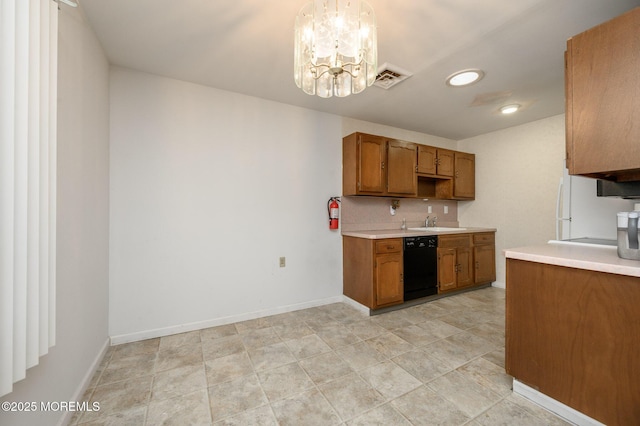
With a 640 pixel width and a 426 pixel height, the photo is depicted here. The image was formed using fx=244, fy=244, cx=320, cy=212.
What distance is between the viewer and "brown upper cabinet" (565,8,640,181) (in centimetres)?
120

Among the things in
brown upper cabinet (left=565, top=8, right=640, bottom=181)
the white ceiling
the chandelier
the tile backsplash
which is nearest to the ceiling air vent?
the white ceiling

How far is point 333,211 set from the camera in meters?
3.13

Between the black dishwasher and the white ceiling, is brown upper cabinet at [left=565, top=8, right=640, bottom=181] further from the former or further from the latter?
the black dishwasher

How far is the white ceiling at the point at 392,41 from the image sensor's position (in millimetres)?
1556

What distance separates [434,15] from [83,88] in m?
2.39

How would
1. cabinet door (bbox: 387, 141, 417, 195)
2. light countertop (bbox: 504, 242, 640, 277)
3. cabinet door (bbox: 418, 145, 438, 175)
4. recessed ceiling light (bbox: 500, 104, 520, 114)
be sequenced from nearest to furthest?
light countertop (bbox: 504, 242, 640, 277) → recessed ceiling light (bbox: 500, 104, 520, 114) → cabinet door (bbox: 387, 141, 417, 195) → cabinet door (bbox: 418, 145, 438, 175)

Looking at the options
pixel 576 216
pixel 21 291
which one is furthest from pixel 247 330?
pixel 576 216

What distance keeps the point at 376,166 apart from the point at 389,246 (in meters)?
1.03

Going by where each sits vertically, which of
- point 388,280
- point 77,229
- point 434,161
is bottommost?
point 388,280

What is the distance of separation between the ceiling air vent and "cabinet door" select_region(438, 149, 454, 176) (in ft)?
5.64

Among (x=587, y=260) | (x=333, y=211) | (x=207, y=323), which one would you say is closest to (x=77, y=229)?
(x=207, y=323)

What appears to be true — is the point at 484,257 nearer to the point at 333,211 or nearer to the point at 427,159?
the point at 427,159

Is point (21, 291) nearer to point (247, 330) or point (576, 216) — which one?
point (247, 330)

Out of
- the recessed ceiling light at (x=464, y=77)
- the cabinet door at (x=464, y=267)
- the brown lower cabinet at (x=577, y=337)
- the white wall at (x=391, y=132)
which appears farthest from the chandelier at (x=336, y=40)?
the cabinet door at (x=464, y=267)
